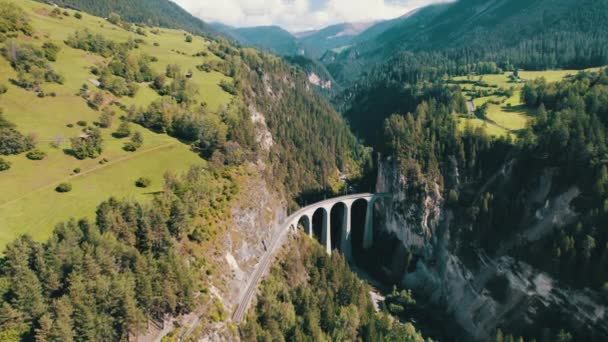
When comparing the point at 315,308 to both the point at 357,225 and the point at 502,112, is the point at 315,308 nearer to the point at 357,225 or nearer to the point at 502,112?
the point at 357,225

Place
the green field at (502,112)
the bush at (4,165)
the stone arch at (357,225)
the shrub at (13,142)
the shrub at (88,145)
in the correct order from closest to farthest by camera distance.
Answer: the bush at (4,165) → the shrub at (13,142) → the shrub at (88,145) → the green field at (502,112) → the stone arch at (357,225)

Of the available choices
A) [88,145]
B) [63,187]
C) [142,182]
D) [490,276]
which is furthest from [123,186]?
[490,276]

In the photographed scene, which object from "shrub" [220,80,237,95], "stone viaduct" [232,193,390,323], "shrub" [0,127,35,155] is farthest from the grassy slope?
"stone viaduct" [232,193,390,323]

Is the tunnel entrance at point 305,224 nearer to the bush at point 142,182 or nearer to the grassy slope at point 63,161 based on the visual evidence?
the grassy slope at point 63,161

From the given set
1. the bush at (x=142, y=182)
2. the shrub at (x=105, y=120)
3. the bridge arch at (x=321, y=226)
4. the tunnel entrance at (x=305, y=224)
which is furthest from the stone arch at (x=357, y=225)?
the shrub at (x=105, y=120)

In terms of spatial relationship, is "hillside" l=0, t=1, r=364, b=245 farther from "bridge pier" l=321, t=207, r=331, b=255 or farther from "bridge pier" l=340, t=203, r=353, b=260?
"bridge pier" l=321, t=207, r=331, b=255

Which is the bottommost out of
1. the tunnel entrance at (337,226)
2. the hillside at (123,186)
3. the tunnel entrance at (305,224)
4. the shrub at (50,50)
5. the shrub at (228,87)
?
the tunnel entrance at (337,226)
